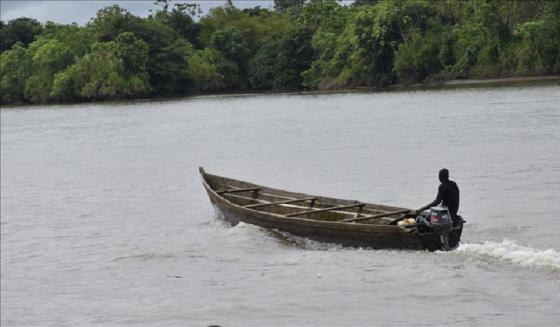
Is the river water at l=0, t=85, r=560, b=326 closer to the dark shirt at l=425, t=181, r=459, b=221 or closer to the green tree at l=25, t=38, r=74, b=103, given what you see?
the dark shirt at l=425, t=181, r=459, b=221

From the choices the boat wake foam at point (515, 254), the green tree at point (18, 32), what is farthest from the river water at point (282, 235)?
the green tree at point (18, 32)

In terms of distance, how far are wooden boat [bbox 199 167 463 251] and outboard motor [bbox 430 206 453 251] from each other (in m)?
0.19

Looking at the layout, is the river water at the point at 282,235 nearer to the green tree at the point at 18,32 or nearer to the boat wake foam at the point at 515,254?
the boat wake foam at the point at 515,254

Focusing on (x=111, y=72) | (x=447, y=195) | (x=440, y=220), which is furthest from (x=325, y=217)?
(x=111, y=72)

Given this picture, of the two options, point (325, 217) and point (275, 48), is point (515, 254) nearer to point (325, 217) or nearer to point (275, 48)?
point (325, 217)

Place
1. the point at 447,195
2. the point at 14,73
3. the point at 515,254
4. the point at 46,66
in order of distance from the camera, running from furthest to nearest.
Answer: the point at 14,73, the point at 46,66, the point at 447,195, the point at 515,254

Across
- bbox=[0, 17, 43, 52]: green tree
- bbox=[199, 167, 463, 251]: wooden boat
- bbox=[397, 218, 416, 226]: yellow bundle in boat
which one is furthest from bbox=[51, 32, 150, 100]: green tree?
bbox=[397, 218, 416, 226]: yellow bundle in boat

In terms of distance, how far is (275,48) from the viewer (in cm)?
11381

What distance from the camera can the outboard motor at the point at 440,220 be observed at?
17.8 meters

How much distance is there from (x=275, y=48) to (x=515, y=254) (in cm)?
9779

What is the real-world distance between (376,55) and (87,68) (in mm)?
39167

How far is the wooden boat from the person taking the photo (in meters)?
18.4

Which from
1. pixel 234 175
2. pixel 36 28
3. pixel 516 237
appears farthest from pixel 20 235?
pixel 36 28

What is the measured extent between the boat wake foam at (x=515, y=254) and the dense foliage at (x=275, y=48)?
64497 mm
